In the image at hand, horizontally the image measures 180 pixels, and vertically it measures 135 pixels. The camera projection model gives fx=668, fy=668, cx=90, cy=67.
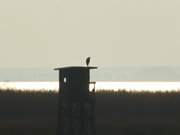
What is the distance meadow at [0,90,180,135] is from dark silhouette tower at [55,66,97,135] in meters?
4.57

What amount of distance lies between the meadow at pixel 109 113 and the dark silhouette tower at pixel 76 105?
457cm

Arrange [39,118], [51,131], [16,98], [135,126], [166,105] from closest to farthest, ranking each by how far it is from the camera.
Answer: [51,131] < [135,126] < [39,118] < [166,105] < [16,98]

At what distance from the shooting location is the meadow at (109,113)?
26.3 meters

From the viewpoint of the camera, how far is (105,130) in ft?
86.4

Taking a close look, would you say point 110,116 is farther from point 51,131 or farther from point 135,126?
point 51,131

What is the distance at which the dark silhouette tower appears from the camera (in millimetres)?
20156

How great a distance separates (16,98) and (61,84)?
2031cm

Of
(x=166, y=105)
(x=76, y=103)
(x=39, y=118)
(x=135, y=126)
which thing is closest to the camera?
(x=76, y=103)

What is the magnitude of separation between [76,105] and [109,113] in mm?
14872

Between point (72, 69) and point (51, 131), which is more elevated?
point (72, 69)

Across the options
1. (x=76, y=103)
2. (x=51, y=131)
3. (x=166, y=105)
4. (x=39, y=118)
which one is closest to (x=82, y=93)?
(x=76, y=103)

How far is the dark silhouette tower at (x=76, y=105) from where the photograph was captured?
20156mm

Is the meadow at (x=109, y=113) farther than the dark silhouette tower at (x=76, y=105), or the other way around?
the meadow at (x=109, y=113)

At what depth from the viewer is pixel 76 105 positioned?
20188 mm
